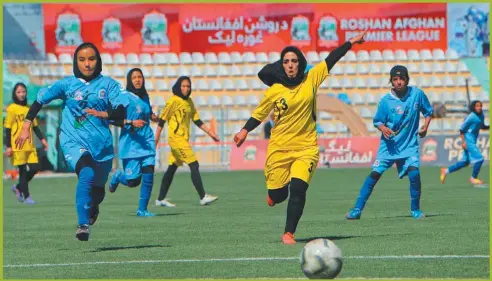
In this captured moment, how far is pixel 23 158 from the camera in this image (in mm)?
22406

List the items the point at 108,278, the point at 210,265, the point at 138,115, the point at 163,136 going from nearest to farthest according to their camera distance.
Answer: the point at 108,278
the point at 210,265
the point at 138,115
the point at 163,136

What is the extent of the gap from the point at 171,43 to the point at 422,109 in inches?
1160

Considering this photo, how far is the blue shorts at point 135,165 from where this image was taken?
17172 millimetres

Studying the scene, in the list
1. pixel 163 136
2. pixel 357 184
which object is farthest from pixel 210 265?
pixel 163 136

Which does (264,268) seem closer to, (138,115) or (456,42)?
(138,115)

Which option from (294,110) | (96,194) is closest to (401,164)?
(294,110)

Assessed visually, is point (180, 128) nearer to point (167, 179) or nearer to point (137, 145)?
point (167, 179)

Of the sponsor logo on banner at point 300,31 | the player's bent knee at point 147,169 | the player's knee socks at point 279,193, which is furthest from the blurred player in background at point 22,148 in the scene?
the sponsor logo on banner at point 300,31

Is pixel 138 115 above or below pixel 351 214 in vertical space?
above

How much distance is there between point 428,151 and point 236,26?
10635 mm

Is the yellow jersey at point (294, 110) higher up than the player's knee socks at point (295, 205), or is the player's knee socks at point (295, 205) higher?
the yellow jersey at point (294, 110)

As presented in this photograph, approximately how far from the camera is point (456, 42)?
45969mm

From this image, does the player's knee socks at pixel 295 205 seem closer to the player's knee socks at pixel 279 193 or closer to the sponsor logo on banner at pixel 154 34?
the player's knee socks at pixel 279 193

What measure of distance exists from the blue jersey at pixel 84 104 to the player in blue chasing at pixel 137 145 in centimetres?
433
